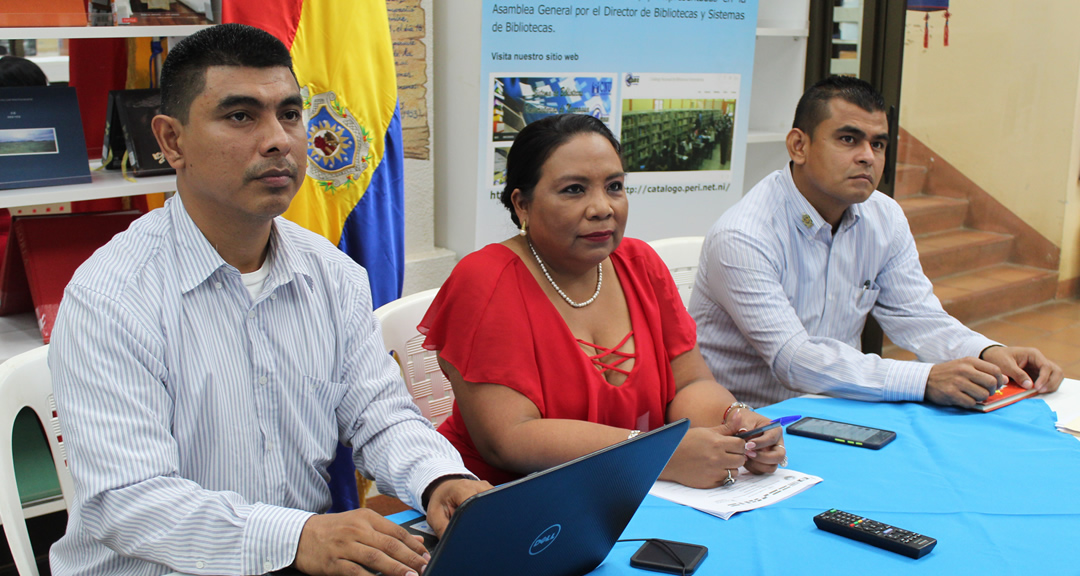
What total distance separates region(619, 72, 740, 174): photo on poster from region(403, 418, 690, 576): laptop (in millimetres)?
2326

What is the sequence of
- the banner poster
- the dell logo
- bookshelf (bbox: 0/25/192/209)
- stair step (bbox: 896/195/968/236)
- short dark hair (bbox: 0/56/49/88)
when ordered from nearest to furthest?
1. the dell logo
2. bookshelf (bbox: 0/25/192/209)
3. short dark hair (bbox: 0/56/49/88)
4. the banner poster
5. stair step (bbox: 896/195/968/236)

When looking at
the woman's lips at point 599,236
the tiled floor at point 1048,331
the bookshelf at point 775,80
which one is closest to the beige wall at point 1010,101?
the tiled floor at point 1048,331

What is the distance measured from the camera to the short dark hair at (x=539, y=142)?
1.87m

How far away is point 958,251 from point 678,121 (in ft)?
6.56

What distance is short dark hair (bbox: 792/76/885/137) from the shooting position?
2.39m

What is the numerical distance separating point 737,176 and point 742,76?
0.41m

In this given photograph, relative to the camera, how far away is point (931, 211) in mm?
4484

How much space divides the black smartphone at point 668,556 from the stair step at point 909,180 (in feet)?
11.7

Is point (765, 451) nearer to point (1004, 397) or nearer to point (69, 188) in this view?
point (1004, 397)

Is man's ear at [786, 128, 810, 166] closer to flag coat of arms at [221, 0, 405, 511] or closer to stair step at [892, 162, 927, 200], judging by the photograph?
flag coat of arms at [221, 0, 405, 511]

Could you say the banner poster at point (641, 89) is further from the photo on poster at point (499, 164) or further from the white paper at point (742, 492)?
the white paper at point (742, 492)

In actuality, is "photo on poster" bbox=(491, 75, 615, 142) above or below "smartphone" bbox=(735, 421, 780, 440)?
above

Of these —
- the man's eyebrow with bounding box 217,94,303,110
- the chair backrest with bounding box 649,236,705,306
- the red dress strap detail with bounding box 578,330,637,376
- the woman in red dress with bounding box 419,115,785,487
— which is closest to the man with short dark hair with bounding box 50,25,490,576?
the man's eyebrow with bounding box 217,94,303,110

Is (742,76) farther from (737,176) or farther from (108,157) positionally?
(108,157)
